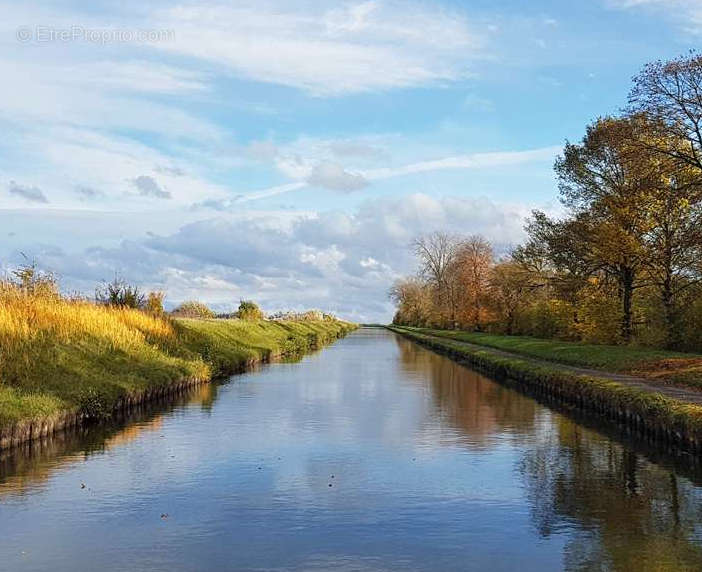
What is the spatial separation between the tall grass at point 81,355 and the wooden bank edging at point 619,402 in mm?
14516

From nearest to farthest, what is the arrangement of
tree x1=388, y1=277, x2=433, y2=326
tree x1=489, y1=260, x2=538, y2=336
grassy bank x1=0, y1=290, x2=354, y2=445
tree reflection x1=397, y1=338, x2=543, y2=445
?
grassy bank x1=0, y1=290, x2=354, y2=445, tree reflection x1=397, y1=338, x2=543, y2=445, tree x1=489, y1=260, x2=538, y2=336, tree x1=388, y1=277, x2=433, y2=326

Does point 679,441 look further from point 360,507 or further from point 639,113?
point 639,113

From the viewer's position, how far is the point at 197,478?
563 inches

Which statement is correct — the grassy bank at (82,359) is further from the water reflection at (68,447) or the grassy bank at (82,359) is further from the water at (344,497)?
the water at (344,497)

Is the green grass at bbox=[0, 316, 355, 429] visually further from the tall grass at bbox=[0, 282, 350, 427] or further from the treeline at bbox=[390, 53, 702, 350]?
the treeline at bbox=[390, 53, 702, 350]

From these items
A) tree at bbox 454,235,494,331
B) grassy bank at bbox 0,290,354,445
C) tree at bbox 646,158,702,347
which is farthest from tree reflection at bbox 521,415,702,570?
tree at bbox 454,235,494,331

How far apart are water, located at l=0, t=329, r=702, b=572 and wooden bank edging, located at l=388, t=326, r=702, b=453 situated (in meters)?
0.87

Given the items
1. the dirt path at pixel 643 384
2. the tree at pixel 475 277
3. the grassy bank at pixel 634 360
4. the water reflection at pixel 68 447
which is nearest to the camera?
the water reflection at pixel 68 447

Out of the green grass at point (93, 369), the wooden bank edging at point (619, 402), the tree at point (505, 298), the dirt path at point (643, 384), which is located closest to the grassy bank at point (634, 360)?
the dirt path at point (643, 384)

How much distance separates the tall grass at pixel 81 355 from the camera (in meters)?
19.3

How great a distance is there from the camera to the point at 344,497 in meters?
12.9

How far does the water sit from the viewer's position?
9922 millimetres

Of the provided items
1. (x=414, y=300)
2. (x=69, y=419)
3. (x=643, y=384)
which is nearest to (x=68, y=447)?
(x=69, y=419)

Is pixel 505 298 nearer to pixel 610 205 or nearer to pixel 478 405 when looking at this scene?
pixel 610 205
